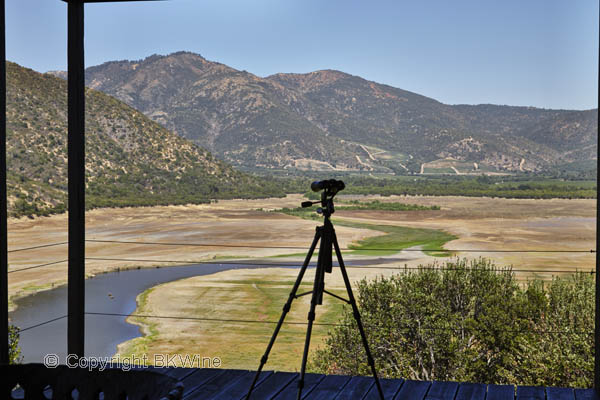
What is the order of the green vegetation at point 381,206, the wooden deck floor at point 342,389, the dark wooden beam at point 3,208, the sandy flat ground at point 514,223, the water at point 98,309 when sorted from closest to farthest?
the dark wooden beam at point 3,208
the wooden deck floor at point 342,389
the green vegetation at point 381,206
the sandy flat ground at point 514,223
the water at point 98,309

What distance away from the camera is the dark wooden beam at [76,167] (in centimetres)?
271

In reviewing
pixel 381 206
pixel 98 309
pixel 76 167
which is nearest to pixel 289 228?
pixel 381 206

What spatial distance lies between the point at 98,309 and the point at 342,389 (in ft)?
33.7

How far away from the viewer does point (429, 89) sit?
6.30 m

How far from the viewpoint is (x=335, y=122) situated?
7.30 meters

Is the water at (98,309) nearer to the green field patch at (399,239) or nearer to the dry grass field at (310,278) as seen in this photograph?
the dry grass field at (310,278)

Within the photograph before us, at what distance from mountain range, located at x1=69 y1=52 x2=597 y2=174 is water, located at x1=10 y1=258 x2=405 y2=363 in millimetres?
5201

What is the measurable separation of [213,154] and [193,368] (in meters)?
4.76

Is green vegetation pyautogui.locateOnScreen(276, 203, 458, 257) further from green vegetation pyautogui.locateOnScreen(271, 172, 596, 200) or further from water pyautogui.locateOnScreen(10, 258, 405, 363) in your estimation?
water pyautogui.locateOnScreen(10, 258, 405, 363)

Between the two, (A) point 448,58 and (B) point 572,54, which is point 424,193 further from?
(B) point 572,54

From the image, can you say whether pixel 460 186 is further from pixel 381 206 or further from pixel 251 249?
pixel 251 249

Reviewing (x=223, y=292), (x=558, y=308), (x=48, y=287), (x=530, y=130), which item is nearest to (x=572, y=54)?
(x=530, y=130)

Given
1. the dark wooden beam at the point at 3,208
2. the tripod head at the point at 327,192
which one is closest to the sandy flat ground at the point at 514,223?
the tripod head at the point at 327,192

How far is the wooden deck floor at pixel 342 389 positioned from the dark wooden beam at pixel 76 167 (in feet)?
1.85
